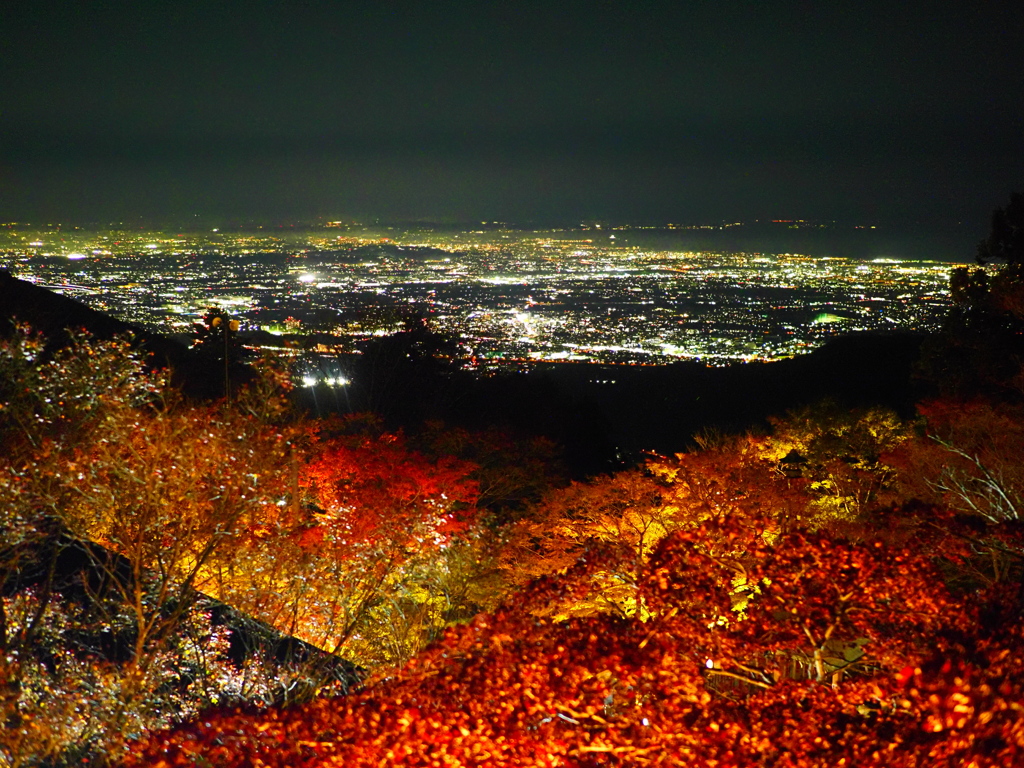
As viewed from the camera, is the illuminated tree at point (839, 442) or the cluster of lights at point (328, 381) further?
the cluster of lights at point (328, 381)

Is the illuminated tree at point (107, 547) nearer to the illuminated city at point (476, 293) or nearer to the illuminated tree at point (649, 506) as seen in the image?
the illuminated tree at point (649, 506)

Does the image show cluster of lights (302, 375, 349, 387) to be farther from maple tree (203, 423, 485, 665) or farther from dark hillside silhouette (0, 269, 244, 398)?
maple tree (203, 423, 485, 665)

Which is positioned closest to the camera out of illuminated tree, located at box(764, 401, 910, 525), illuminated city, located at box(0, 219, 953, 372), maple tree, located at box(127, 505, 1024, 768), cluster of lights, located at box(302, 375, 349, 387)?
maple tree, located at box(127, 505, 1024, 768)

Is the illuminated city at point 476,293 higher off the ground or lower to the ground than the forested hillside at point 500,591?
higher

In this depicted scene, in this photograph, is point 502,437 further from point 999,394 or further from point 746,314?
point 746,314

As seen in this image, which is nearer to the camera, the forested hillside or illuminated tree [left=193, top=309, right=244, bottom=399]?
the forested hillside

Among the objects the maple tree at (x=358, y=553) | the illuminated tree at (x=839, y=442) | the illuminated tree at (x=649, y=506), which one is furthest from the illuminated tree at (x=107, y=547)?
the illuminated tree at (x=839, y=442)

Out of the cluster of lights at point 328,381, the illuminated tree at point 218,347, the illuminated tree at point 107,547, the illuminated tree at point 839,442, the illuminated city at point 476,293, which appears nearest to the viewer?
the illuminated tree at point 107,547

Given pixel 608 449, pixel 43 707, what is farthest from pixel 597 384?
pixel 43 707

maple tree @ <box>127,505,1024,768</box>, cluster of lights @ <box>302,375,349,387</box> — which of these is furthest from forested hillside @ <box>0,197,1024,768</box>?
cluster of lights @ <box>302,375,349,387</box>

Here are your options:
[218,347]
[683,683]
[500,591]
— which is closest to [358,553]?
[500,591]
